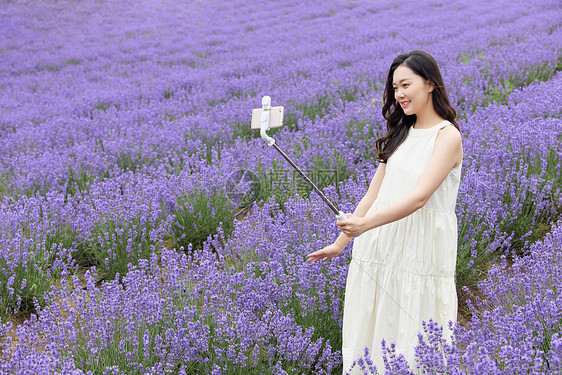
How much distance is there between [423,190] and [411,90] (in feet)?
1.40

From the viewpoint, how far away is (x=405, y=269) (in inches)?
80.2

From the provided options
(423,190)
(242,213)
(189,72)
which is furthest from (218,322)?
(189,72)

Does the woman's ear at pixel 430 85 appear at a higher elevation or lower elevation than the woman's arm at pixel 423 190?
higher

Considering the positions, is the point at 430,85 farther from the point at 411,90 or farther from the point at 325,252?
the point at 325,252

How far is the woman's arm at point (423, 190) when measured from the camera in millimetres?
1866

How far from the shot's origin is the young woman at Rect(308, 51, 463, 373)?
1989 millimetres

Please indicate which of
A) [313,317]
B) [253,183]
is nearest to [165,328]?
[313,317]

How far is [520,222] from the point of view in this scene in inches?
128

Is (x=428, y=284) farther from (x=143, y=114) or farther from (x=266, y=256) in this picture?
(x=143, y=114)

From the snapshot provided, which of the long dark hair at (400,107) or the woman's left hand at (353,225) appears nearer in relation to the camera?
the woman's left hand at (353,225)

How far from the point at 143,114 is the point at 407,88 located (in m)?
4.77

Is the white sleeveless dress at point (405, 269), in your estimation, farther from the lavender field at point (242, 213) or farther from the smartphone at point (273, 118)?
the smartphone at point (273, 118)

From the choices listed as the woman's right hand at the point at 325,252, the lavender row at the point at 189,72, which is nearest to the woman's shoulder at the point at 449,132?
the woman's right hand at the point at 325,252

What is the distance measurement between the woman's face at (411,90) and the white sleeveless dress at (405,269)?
11 centimetres
